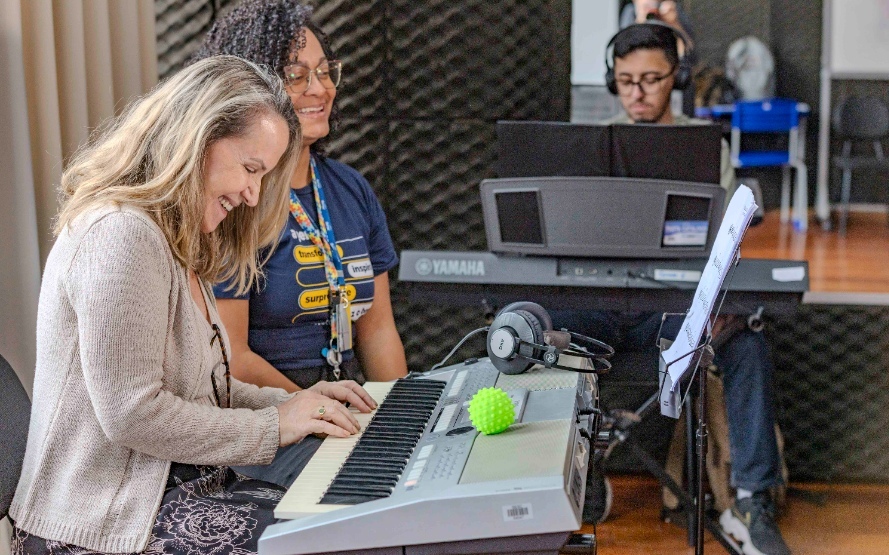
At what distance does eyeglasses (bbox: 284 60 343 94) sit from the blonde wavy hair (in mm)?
566

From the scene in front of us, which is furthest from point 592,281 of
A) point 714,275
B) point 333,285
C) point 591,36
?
point 591,36

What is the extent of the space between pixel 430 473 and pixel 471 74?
6.53ft

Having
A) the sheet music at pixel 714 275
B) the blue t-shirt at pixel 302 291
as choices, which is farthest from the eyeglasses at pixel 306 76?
the sheet music at pixel 714 275

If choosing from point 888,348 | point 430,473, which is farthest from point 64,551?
point 888,348

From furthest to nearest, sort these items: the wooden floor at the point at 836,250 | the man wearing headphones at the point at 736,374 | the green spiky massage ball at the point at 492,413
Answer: the wooden floor at the point at 836,250 < the man wearing headphones at the point at 736,374 < the green spiky massage ball at the point at 492,413

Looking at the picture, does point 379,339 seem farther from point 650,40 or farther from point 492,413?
point 650,40

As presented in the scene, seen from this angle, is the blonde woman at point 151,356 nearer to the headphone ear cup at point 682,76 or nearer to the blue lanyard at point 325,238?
the blue lanyard at point 325,238

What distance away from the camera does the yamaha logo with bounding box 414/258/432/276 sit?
2352mm

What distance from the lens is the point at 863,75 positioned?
7473mm

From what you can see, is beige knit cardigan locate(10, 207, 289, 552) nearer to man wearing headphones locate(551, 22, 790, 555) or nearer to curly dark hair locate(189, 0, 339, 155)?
curly dark hair locate(189, 0, 339, 155)

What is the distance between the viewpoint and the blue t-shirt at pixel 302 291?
1.95m

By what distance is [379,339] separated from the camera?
222 centimetres

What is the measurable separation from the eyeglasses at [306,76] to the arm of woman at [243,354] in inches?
20.2

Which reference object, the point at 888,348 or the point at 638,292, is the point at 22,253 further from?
the point at 888,348
